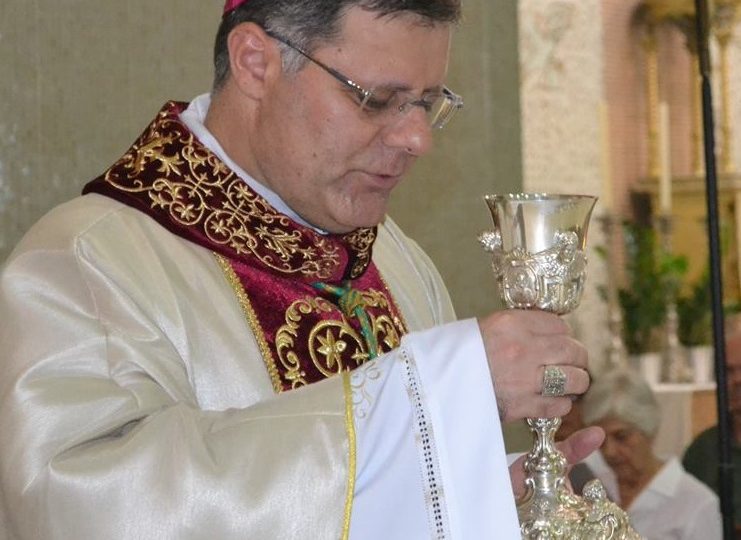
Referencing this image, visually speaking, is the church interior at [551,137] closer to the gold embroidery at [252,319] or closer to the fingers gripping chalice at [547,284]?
the gold embroidery at [252,319]

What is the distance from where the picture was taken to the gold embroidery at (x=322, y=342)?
9.17ft

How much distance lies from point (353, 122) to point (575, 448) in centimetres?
74

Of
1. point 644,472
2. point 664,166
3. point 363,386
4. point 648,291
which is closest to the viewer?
point 363,386

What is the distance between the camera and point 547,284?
7.67 feet

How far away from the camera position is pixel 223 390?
2.66 meters

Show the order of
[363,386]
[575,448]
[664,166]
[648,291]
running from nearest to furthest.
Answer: [363,386]
[575,448]
[648,291]
[664,166]

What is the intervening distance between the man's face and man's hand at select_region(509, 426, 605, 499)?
56 centimetres

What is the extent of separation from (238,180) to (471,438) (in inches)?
33.7

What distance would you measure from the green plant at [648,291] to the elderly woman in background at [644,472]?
2.62m

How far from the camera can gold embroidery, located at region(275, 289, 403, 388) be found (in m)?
2.79

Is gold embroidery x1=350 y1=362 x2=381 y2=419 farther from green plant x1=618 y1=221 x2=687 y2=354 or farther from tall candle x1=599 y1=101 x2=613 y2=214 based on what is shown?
tall candle x1=599 y1=101 x2=613 y2=214

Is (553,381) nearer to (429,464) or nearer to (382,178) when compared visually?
(429,464)

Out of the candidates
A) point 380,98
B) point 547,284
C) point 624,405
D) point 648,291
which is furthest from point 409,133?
point 648,291

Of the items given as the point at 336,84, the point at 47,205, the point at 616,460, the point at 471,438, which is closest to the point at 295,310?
the point at 336,84
